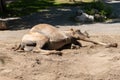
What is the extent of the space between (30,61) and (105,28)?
7.48 m

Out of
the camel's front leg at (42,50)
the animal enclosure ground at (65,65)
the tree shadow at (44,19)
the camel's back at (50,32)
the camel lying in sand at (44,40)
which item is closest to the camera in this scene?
the animal enclosure ground at (65,65)

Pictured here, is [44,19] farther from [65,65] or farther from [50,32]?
[65,65]

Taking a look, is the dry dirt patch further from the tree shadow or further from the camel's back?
the tree shadow

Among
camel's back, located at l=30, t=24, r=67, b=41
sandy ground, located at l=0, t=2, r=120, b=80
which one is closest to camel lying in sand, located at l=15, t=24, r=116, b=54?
camel's back, located at l=30, t=24, r=67, b=41

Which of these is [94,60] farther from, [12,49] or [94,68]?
[12,49]

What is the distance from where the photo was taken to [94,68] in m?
8.39

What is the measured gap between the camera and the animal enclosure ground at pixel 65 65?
25.1 feet

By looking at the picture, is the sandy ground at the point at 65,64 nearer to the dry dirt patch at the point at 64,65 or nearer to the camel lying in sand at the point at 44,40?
the dry dirt patch at the point at 64,65

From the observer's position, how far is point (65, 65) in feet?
27.8

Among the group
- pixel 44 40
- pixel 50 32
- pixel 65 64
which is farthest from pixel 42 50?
pixel 65 64

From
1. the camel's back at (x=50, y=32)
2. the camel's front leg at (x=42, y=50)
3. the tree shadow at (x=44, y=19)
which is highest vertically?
the camel's back at (x=50, y=32)

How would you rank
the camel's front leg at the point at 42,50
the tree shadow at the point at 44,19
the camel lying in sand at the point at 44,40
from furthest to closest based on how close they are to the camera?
the tree shadow at the point at 44,19 → the camel lying in sand at the point at 44,40 → the camel's front leg at the point at 42,50

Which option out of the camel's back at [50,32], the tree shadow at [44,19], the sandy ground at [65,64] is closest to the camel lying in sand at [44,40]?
the camel's back at [50,32]

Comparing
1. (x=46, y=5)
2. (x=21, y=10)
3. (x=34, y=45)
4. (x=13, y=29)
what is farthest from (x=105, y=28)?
(x=46, y=5)
